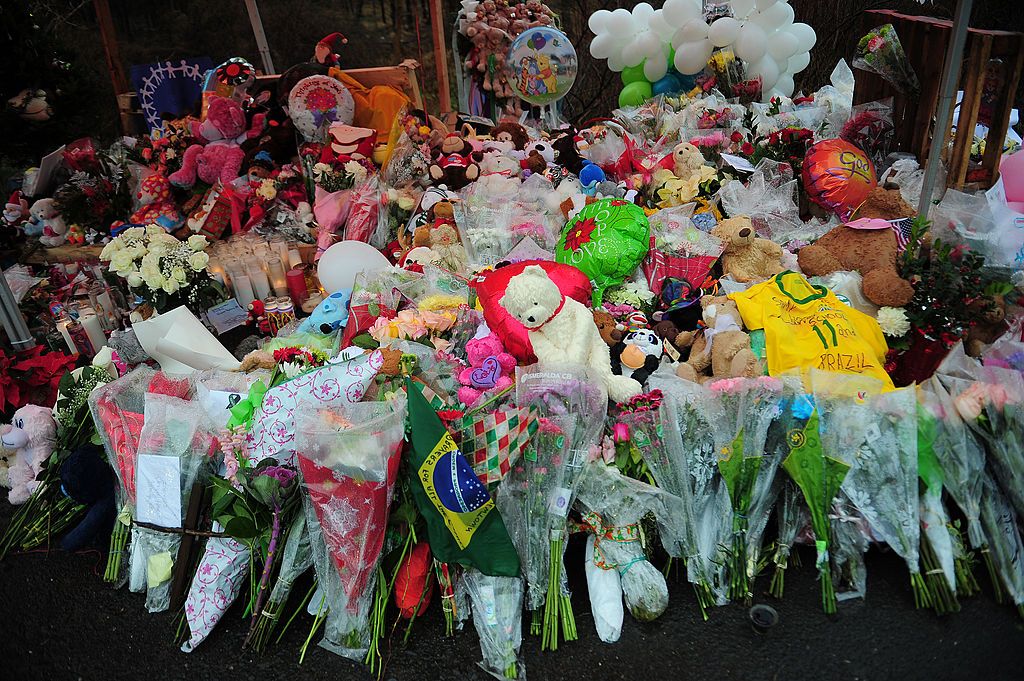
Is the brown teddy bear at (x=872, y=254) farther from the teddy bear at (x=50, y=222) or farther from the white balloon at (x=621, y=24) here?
the teddy bear at (x=50, y=222)

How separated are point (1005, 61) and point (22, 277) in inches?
246

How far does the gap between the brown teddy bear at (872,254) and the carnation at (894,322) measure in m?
0.06

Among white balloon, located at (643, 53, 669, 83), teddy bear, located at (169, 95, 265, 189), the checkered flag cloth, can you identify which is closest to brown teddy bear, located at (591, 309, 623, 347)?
the checkered flag cloth

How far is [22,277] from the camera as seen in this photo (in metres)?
4.47

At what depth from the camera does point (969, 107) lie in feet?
11.1

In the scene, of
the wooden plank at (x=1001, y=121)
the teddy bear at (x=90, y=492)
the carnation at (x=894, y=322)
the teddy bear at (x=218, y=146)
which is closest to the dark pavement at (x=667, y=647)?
the teddy bear at (x=90, y=492)

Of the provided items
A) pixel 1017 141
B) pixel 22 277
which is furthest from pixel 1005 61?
pixel 22 277

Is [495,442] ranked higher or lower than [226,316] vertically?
higher

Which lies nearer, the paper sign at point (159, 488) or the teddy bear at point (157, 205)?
the paper sign at point (159, 488)

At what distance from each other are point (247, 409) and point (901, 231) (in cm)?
317

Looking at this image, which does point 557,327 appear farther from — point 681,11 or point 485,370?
point 681,11

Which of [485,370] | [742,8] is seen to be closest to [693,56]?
[742,8]

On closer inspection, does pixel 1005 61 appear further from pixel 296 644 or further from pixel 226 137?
pixel 226 137

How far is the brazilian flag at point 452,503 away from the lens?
2.02 metres
